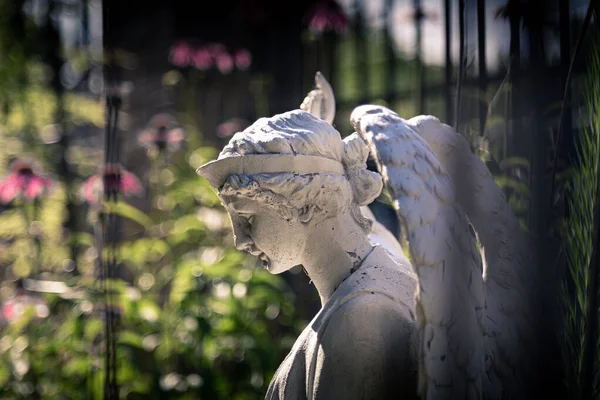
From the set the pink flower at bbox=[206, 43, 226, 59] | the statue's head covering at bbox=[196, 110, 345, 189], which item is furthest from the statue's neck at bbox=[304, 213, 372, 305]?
the pink flower at bbox=[206, 43, 226, 59]

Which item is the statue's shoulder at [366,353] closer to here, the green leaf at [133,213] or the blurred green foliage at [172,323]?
the blurred green foliage at [172,323]

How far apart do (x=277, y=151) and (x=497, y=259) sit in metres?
0.39

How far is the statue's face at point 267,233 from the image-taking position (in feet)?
4.01

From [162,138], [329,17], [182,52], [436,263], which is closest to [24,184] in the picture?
[162,138]

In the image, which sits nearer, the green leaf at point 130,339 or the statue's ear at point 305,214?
the statue's ear at point 305,214

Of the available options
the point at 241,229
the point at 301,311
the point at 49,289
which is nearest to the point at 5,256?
the point at 49,289

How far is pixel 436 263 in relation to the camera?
100 centimetres

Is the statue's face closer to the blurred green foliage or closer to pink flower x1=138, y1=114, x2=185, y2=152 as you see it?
the blurred green foliage

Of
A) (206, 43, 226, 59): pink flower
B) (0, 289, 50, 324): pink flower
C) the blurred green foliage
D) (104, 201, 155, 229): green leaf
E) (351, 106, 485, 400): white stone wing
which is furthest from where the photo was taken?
(206, 43, 226, 59): pink flower

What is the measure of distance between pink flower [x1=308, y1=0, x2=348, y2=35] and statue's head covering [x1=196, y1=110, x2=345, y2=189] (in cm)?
171

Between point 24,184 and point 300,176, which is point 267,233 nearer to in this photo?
point 300,176

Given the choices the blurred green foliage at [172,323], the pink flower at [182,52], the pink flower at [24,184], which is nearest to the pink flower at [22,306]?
the blurred green foliage at [172,323]

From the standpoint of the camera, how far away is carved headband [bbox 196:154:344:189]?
118 cm

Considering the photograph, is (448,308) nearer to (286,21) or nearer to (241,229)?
(241,229)
